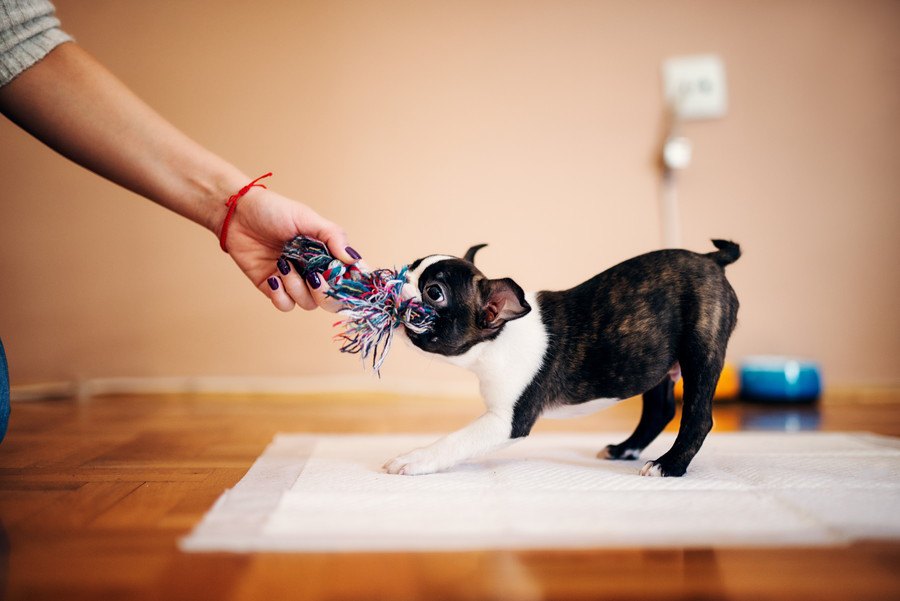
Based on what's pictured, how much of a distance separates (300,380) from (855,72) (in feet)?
7.52

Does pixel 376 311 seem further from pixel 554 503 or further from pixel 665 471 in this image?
pixel 665 471

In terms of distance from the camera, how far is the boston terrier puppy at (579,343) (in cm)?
114

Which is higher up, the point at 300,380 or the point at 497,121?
the point at 497,121

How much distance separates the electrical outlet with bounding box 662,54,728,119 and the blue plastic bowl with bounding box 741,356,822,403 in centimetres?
92

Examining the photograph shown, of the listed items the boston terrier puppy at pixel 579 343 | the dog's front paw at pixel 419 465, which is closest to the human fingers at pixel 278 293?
the boston terrier puppy at pixel 579 343

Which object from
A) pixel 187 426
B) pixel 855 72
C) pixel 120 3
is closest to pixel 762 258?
pixel 855 72

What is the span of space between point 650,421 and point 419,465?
468 mm

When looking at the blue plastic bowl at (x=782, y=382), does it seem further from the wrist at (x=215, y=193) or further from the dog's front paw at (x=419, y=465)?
the wrist at (x=215, y=193)

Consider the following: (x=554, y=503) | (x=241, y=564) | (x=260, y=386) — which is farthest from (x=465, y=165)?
(x=241, y=564)

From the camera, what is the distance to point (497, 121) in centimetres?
260

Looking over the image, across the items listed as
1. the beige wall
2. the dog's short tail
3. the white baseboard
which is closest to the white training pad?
the dog's short tail

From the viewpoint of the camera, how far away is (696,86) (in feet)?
8.39

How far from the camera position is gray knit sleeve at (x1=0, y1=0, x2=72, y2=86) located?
1.22 metres

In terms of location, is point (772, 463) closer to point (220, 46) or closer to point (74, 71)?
point (74, 71)
